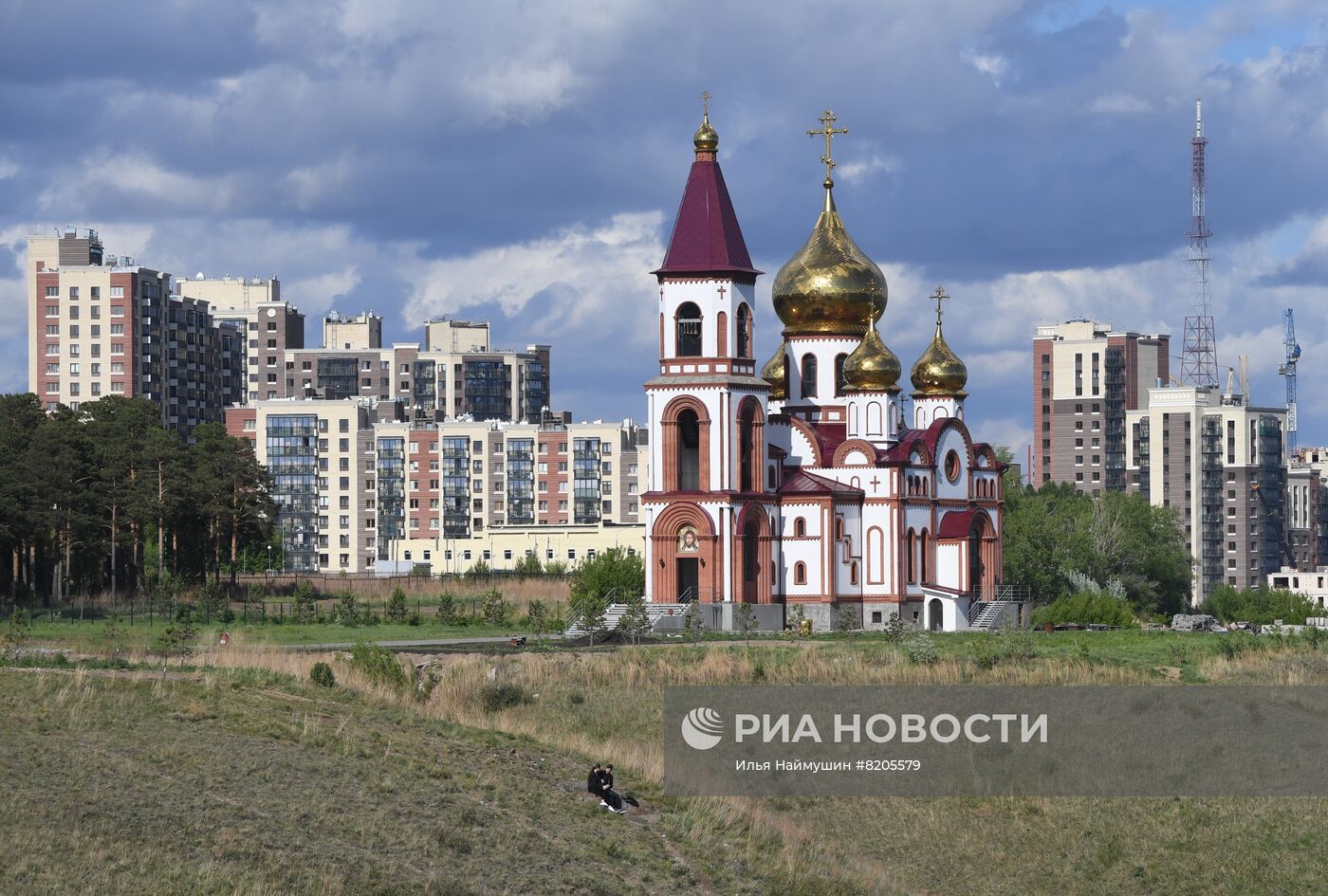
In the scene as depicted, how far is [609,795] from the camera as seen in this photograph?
3089 cm

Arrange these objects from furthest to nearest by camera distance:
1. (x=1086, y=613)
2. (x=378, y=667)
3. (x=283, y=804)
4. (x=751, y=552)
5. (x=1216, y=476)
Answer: (x=1216, y=476) < (x=1086, y=613) < (x=751, y=552) < (x=378, y=667) < (x=283, y=804)

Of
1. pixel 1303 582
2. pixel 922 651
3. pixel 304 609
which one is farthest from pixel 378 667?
pixel 1303 582

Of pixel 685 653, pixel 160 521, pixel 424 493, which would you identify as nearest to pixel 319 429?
pixel 424 493

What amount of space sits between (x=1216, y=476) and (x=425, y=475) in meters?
56.3

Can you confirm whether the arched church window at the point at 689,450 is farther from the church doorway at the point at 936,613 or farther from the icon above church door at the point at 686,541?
the church doorway at the point at 936,613

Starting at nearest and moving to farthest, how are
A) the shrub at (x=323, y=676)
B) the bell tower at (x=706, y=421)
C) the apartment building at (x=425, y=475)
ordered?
the shrub at (x=323, y=676) < the bell tower at (x=706, y=421) < the apartment building at (x=425, y=475)

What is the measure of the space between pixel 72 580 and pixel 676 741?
42265mm

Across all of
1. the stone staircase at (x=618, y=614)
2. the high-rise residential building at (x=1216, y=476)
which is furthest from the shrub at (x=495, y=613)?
the high-rise residential building at (x=1216, y=476)

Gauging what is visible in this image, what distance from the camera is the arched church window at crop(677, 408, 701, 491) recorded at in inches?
2392

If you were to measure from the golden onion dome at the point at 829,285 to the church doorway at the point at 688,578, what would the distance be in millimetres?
10302

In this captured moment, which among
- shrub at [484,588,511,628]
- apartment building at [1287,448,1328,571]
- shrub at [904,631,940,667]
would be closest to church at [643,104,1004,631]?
shrub at [484,588,511,628]

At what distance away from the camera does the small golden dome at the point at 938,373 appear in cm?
7044

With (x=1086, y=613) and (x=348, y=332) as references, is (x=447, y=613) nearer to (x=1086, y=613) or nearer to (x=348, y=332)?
(x=1086, y=613)

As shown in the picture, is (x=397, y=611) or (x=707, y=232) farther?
(x=397, y=611)
